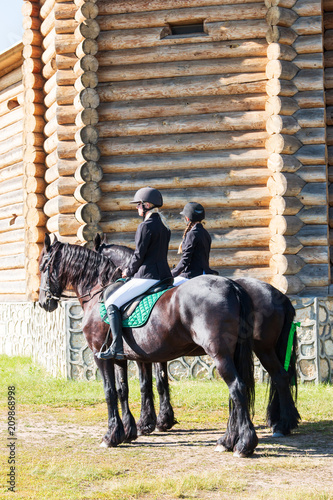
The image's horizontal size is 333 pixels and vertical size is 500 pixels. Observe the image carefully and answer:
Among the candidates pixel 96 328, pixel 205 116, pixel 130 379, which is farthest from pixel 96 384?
pixel 205 116

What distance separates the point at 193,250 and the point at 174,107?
4.05 meters

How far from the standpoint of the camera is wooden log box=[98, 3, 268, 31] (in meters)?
11.4

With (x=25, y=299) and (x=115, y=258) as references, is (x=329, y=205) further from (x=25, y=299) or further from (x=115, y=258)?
(x=25, y=299)

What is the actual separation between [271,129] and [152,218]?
182 inches

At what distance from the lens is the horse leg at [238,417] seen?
6352 millimetres

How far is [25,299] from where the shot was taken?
15.1 metres

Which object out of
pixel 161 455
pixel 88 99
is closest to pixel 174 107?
pixel 88 99

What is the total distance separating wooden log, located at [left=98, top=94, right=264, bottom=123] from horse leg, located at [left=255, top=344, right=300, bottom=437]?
5.19 metres

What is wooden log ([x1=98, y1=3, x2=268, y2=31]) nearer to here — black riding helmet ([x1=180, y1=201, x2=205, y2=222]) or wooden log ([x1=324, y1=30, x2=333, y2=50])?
wooden log ([x1=324, y1=30, x2=333, y2=50])

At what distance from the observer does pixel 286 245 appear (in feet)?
35.8

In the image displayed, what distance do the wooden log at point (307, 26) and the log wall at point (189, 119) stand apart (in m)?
0.58

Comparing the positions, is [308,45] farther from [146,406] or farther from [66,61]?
[146,406]

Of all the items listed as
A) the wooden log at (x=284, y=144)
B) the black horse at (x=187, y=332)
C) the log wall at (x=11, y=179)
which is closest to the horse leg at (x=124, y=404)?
the black horse at (x=187, y=332)

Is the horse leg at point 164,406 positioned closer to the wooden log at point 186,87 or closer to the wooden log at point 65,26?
the wooden log at point 186,87
